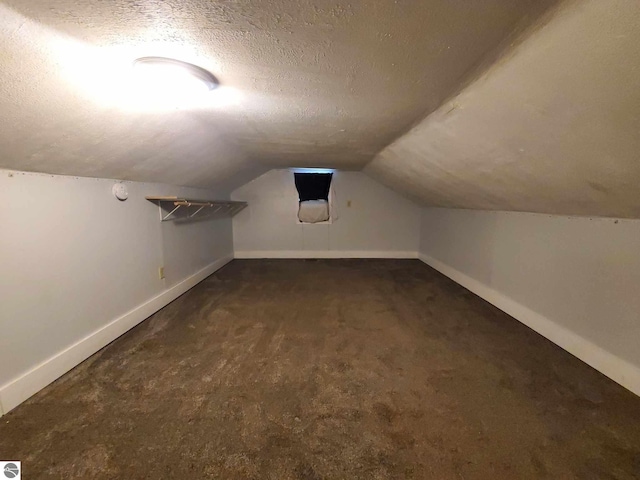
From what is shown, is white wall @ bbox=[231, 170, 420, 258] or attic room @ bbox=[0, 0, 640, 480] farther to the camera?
white wall @ bbox=[231, 170, 420, 258]

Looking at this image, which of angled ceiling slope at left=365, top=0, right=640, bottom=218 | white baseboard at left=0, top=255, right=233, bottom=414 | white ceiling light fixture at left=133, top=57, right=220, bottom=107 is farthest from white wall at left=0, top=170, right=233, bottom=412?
angled ceiling slope at left=365, top=0, right=640, bottom=218

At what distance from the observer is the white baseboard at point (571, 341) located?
1.71 m

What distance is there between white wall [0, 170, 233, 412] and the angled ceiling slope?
2.39 metres

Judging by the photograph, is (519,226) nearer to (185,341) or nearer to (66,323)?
(185,341)

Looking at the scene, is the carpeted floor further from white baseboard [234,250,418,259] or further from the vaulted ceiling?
white baseboard [234,250,418,259]

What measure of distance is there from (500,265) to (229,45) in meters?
3.06

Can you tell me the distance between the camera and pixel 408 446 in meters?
1.30

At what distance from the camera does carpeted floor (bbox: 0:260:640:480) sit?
122 cm

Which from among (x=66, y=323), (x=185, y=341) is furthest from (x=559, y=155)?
(x=66, y=323)

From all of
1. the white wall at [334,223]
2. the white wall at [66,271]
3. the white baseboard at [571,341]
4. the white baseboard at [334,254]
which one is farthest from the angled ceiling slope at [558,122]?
the white baseboard at [334,254]

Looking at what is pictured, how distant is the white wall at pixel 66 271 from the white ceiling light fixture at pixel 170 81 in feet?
3.10

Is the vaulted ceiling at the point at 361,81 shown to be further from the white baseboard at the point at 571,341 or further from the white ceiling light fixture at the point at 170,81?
the white baseboard at the point at 571,341

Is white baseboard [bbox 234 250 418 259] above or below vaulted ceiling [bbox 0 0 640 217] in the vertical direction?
below

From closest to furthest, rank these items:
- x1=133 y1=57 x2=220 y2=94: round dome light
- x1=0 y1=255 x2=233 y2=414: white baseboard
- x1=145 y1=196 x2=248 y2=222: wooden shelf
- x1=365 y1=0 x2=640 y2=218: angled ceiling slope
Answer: x1=365 y1=0 x2=640 y2=218: angled ceiling slope
x1=133 y1=57 x2=220 y2=94: round dome light
x1=0 y1=255 x2=233 y2=414: white baseboard
x1=145 y1=196 x2=248 y2=222: wooden shelf
